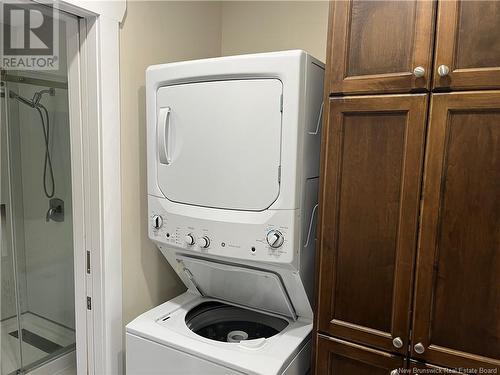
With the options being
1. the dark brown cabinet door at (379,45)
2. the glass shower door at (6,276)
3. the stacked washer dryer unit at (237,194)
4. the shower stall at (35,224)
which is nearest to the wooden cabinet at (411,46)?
the dark brown cabinet door at (379,45)

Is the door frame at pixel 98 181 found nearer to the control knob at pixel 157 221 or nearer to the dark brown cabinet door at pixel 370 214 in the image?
the control knob at pixel 157 221

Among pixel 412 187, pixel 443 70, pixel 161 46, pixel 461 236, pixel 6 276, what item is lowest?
pixel 6 276

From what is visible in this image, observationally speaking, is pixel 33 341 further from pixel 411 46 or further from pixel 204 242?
pixel 411 46

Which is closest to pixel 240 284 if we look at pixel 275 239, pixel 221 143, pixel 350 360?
pixel 275 239

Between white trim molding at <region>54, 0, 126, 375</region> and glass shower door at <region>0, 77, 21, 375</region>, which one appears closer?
white trim molding at <region>54, 0, 126, 375</region>

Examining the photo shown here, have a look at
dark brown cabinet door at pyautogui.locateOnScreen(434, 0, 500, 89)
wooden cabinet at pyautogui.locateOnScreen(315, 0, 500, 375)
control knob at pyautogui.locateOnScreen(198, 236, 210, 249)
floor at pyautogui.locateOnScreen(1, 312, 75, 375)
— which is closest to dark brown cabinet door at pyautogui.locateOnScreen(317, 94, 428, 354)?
wooden cabinet at pyautogui.locateOnScreen(315, 0, 500, 375)

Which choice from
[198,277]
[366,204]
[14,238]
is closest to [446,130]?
[366,204]

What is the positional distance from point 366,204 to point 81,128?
1.24 metres

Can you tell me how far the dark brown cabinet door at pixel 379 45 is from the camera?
1182 millimetres

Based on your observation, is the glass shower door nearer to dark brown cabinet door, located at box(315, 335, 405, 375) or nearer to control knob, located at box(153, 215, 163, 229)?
control knob, located at box(153, 215, 163, 229)

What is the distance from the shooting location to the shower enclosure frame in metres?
1.62

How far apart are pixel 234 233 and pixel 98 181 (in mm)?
658

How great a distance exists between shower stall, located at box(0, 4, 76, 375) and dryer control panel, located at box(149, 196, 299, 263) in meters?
0.76

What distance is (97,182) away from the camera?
5.48 ft
